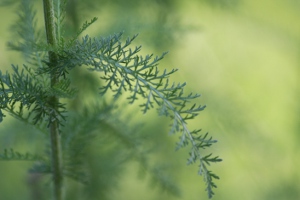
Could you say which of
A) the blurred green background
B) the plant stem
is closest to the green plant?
the plant stem

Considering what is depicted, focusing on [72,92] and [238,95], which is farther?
[238,95]

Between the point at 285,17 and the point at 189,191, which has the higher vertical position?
the point at 285,17

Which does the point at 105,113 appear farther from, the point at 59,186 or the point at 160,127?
the point at 160,127

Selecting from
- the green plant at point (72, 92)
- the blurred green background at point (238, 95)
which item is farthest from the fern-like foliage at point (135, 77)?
the blurred green background at point (238, 95)

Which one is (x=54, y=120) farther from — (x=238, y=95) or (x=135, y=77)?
(x=238, y=95)

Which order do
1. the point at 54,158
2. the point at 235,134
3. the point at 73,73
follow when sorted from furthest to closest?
the point at 235,134
the point at 73,73
the point at 54,158

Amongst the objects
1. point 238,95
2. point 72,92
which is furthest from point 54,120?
point 238,95

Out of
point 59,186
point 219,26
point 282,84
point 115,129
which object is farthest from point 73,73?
point 282,84
